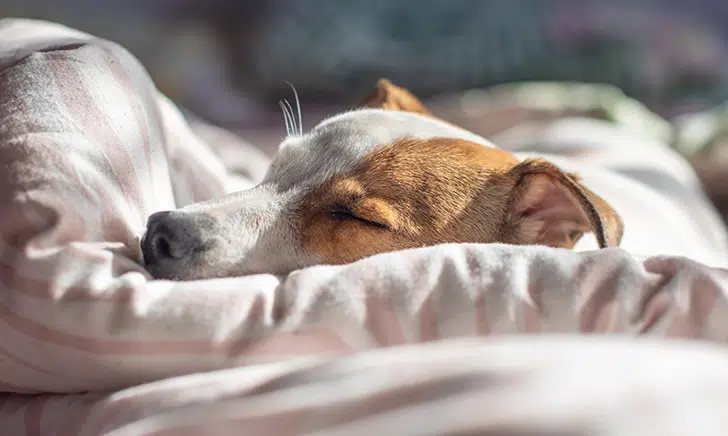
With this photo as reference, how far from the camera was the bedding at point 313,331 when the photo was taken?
53cm

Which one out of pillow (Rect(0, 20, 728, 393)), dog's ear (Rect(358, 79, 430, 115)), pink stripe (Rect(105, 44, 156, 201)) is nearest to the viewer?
pillow (Rect(0, 20, 728, 393))

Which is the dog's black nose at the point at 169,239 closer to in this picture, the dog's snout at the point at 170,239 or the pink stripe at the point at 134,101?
the dog's snout at the point at 170,239

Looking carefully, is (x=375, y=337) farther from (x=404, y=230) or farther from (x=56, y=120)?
(x=56, y=120)

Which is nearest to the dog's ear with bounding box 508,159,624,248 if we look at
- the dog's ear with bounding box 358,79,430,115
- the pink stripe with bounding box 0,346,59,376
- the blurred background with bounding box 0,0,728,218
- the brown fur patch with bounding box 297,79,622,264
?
the brown fur patch with bounding box 297,79,622,264

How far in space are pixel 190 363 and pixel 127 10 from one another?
12.2 ft

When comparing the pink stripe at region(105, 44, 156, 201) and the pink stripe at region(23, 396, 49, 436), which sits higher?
the pink stripe at region(105, 44, 156, 201)

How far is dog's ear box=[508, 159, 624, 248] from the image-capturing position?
1.16 metres

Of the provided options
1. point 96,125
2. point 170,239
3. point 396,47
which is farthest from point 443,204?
point 396,47

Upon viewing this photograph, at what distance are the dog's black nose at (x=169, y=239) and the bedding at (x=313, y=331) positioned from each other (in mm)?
30

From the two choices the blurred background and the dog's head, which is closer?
the dog's head

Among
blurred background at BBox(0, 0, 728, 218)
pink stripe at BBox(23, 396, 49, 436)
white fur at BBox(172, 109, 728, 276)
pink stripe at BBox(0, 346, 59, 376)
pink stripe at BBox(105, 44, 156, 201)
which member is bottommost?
blurred background at BBox(0, 0, 728, 218)

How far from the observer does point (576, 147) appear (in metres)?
2.23

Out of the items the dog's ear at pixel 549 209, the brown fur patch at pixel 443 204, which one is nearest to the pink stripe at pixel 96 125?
the brown fur patch at pixel 443 204

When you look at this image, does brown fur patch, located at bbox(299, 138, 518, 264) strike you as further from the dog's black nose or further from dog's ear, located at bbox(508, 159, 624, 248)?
the dog's black nose
